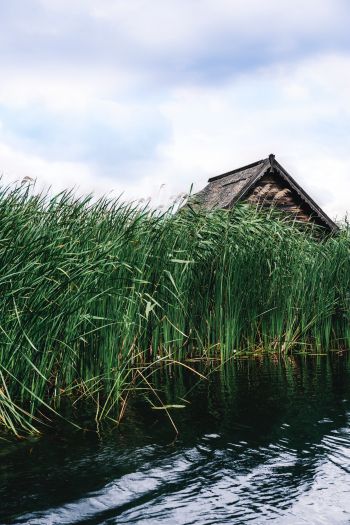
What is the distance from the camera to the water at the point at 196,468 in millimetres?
3410

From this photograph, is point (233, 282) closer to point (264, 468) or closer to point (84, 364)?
point (84, 364)

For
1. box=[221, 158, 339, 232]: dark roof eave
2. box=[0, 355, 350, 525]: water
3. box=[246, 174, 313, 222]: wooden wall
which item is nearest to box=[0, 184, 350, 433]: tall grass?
box=[0, 355, 350, 525]: water

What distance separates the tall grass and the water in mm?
423

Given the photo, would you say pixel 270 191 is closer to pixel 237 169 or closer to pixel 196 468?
pixel 237 169

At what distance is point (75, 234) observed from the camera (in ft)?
18.8

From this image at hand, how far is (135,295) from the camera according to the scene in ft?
19.4

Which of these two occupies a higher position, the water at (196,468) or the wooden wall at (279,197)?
the wooden wall at (279,197)

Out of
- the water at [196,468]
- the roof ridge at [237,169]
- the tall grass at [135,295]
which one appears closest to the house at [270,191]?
the roof ridge at [237,169]

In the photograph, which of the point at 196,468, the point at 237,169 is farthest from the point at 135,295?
the point at 237,169

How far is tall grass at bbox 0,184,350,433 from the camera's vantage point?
4.90 metres

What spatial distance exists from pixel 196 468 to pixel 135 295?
2.14 meters

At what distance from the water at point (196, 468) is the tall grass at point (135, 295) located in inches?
16.7

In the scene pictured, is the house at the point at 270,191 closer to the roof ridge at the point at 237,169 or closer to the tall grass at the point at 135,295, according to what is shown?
the roof ridge at the point at 237,169

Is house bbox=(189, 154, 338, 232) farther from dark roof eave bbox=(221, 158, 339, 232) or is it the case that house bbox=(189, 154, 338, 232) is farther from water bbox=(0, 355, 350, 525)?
water bbox=(0, 355, 350, 525)
